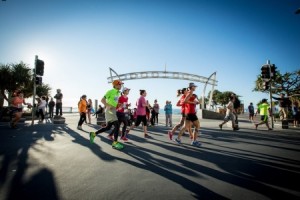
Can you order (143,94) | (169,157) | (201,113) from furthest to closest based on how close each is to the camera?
(201,113) < (143,94) < (169,157)

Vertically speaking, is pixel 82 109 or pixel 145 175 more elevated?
pixel 82 109

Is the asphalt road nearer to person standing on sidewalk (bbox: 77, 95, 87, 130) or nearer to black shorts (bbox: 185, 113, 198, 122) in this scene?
black shorts (bbox: 185, 113, 198, 122)

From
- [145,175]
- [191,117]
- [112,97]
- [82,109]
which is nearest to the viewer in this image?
[145,175]

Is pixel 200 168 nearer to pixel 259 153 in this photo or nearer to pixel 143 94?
pixel 259 153

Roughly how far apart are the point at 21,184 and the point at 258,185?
333cm

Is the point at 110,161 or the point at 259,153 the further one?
the point at 259,153

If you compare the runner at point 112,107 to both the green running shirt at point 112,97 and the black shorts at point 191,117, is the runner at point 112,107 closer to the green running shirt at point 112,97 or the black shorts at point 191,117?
the green running shirt at point 112,97

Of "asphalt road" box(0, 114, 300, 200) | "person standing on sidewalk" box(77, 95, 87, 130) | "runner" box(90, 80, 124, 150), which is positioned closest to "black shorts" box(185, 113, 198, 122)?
"asphalt road" box(0, 114, 300, 200)

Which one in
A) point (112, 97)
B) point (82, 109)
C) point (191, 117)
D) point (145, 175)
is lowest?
point (145, 175)

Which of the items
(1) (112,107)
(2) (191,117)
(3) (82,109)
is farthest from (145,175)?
(3) (82,109)

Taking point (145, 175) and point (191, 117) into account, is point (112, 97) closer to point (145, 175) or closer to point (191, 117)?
point (191, 117)

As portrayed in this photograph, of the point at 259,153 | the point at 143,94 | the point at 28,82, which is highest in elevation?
the point at 28,82

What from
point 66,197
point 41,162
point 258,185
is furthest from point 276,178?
point 41,162

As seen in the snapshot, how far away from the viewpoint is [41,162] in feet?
13.5
